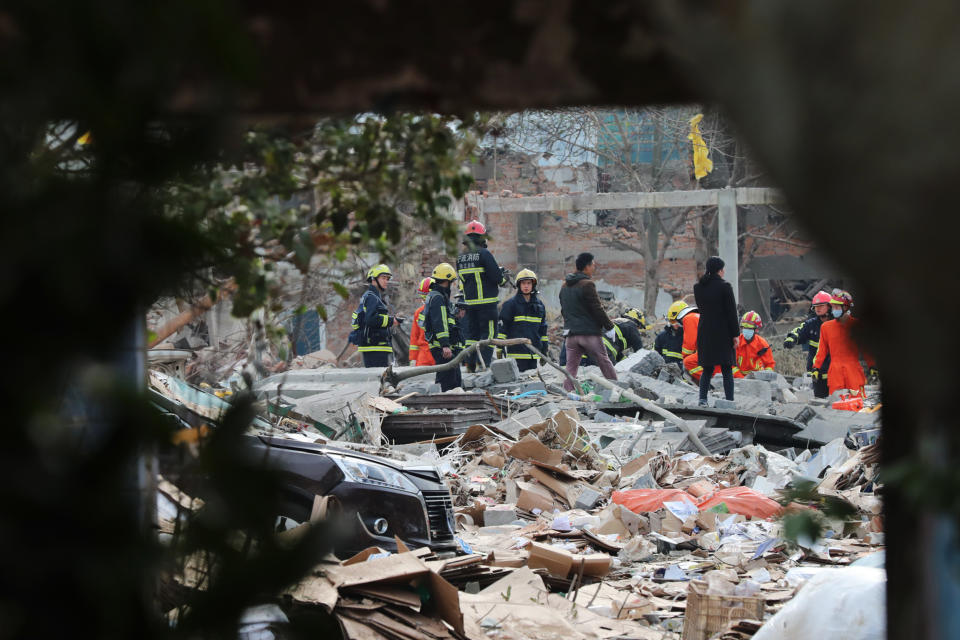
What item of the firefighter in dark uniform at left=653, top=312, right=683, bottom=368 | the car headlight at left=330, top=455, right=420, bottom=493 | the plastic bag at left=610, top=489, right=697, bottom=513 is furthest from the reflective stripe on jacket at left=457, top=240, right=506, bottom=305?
the car headlight at left=330, top=455, right=420, bottom=493

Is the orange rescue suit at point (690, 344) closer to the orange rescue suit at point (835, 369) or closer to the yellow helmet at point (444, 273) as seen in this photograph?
the orange rescue suit at point (835, 369)

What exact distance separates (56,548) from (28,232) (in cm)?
36

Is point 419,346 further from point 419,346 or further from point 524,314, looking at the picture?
point 524,314

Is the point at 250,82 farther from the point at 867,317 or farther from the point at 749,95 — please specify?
the point at 867,317

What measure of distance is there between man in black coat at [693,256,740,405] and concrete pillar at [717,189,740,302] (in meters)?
5.57

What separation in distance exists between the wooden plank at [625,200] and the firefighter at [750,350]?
103 inches

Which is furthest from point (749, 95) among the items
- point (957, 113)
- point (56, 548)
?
point (56, 548)

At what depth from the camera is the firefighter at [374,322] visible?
559 inches

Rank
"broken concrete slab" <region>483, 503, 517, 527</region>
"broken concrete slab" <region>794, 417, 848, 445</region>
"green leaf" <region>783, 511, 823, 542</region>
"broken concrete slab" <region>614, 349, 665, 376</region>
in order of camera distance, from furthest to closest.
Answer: "broken concrete slab" <region>614, 349, 665, 376</region>, "broken concrete slab" <region>794, 417, 848, 445</region>, "broken concrete slab" <region>483, 503, 517, 527</region>, "green leaf" <region>783, 511, 823, 542</region>

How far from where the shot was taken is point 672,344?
1591 cm

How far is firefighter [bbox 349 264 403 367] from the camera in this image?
14.2 meters

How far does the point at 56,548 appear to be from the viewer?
106cm

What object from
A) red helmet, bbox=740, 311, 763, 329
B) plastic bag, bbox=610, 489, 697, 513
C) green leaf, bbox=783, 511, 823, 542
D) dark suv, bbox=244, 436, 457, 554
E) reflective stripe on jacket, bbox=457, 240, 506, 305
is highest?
reflective stripe on jacket, bbox=457, 240, 506, 305

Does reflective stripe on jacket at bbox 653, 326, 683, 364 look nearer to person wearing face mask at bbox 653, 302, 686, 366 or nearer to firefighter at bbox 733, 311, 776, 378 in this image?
person wearing face mask at bbox 653, 302, 686, 366
